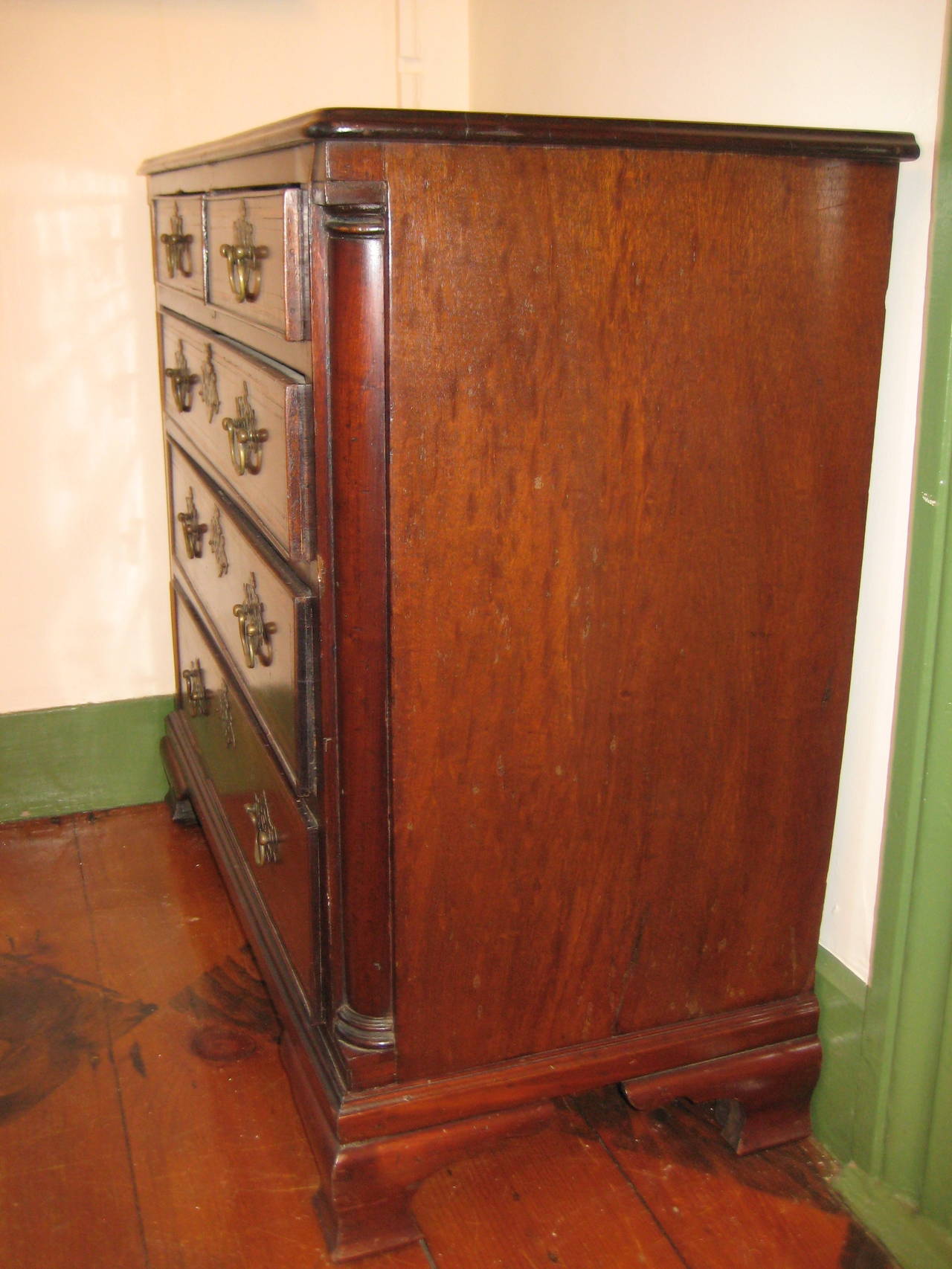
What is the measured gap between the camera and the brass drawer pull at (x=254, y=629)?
137 centimetres

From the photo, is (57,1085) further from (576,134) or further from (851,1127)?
(576,134)

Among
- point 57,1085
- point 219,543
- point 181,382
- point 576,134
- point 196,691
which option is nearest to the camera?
point 576,134

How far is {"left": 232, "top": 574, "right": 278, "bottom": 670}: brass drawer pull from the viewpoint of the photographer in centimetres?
137

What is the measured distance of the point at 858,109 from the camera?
48.7 inches

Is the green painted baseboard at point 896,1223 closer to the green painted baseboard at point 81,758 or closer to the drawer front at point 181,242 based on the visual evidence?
the drawer front at point 181,242

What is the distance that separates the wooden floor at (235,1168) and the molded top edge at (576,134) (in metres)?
1.14

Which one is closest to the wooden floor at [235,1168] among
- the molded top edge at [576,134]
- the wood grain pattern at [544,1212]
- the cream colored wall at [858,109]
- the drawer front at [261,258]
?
the wood grain pattern at [544,1212]

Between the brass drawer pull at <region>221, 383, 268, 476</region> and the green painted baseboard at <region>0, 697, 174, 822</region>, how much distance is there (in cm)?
106

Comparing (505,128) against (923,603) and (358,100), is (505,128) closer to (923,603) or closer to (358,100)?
(923,603)

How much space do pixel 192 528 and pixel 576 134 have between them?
100cm

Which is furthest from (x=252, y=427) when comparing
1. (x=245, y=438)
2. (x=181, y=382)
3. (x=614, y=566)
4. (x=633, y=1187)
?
(x=633, y=1187)

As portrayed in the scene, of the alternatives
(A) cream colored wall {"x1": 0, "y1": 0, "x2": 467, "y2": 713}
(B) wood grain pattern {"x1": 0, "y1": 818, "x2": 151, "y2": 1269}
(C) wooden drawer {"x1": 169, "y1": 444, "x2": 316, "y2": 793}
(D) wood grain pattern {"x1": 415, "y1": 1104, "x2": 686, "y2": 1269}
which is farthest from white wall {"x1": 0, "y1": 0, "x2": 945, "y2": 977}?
(D) wood grain pattern {"x1": 415, "y1": 1104, "x2": 686, "y2": 1269}

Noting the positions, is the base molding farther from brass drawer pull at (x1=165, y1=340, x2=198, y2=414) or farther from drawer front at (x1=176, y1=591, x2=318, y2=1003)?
brass drawer pull at (x1=165, y1=340, x2=198, y2=414)

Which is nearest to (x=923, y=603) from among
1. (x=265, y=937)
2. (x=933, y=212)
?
(x=933, y=212)
